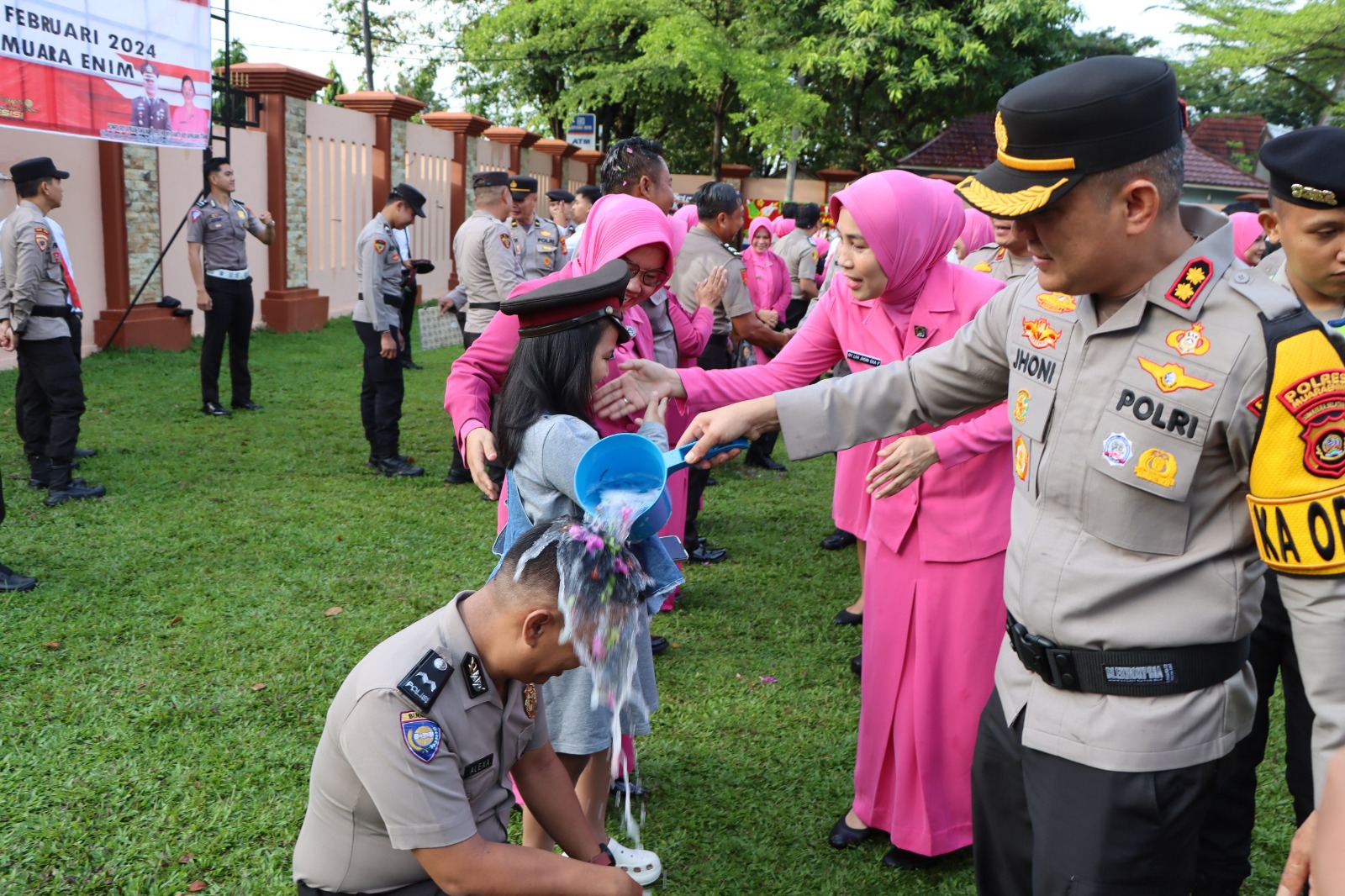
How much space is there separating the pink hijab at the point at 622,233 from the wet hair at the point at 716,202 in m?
3.16

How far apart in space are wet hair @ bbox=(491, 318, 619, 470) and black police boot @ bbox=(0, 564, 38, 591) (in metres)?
3.43

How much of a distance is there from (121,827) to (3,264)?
4354mm

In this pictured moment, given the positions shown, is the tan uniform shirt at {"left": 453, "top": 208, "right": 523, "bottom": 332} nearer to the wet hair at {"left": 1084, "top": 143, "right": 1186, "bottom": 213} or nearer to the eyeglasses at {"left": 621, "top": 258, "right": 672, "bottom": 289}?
the eyeglasses at {"left": 621, "top": 258, "right": 672, "bottom": 289}

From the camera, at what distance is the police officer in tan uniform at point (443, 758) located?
1.92 meters

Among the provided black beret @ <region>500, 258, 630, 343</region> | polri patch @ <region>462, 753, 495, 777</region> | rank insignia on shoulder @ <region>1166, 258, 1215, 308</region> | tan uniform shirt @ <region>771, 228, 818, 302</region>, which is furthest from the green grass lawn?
tan uniform shirt @ <region>771, 228, 818, 302</region>

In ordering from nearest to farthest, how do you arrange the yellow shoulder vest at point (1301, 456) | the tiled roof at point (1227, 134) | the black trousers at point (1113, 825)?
the yellow shoulder vest at point (1301, 456)
the black trousers at point (1113, 825)
the tiled roof at point (1227, 134)

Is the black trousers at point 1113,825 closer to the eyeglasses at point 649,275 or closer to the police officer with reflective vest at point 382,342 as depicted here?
the eyeglasses at point 649,275

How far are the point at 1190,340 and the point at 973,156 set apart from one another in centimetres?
2406

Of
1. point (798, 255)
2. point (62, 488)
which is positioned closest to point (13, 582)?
point (62, 488)

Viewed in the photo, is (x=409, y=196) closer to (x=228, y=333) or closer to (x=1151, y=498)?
(x=228, y=333)

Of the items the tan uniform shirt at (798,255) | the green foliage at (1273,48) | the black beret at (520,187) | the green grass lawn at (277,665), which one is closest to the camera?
the green grass lawn at (277,665)

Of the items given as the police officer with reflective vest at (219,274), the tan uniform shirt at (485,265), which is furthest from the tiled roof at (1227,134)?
the police officer with reflective vest at (219,274)

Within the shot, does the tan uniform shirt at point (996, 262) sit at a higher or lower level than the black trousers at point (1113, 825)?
higher

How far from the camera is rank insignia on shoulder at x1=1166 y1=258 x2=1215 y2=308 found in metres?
1.75
